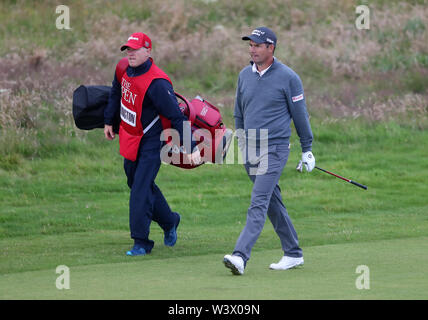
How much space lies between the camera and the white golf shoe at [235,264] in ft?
25.7

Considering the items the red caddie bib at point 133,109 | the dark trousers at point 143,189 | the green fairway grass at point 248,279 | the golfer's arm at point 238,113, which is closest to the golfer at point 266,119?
the golfer's arm at point 238,113

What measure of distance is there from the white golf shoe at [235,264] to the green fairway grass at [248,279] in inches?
2.9

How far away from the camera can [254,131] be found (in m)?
8.48

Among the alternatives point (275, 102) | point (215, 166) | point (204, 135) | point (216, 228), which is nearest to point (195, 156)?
point (204, 135)

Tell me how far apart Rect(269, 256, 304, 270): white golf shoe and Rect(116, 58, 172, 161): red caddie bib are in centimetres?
202

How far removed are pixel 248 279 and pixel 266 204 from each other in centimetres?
89

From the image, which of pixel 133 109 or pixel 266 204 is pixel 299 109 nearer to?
pixel 266 204

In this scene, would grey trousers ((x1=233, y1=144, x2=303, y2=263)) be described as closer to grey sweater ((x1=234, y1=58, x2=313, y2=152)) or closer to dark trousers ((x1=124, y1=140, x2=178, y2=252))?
grey sweater ((x1=234, y1=58, x2=313, y2=152))

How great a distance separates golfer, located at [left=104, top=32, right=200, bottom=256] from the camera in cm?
939

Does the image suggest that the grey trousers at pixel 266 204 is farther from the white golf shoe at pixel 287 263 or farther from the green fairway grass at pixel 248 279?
the green fairway grass at pixel 248 279

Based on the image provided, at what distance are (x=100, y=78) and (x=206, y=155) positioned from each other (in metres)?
11.3

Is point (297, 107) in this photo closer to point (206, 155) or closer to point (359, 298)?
point (206, 155)

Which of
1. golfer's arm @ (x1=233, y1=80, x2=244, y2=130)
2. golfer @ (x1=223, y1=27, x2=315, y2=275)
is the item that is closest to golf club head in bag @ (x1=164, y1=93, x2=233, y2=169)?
golfer's arm @ (x1=233, y1=80, x2=244, y2=130)
